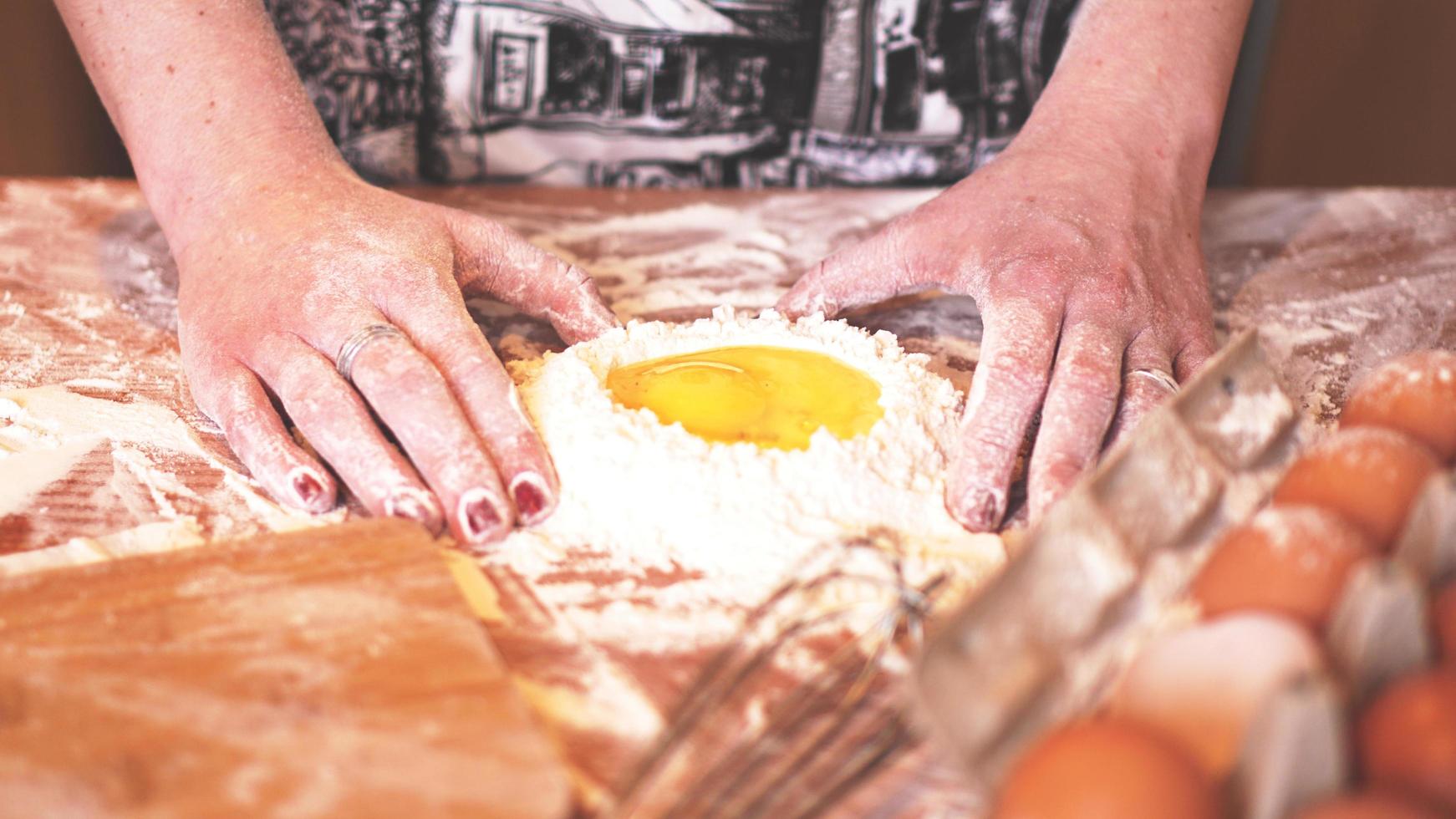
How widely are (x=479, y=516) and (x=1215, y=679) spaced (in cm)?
65

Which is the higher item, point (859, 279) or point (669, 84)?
point (669, 84)

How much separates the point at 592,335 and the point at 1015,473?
0.54 m

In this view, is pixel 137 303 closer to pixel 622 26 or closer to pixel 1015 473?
pixel 622 26

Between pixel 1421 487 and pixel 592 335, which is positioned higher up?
pixel 1421 487

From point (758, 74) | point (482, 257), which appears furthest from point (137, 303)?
point (758, 74)

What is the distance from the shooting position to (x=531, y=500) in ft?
3.36

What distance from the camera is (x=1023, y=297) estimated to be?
124 centimetres

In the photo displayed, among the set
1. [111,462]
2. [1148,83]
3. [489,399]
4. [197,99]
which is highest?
[1148,83]

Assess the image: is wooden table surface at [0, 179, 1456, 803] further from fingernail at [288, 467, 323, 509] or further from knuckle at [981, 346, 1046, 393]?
knuckle at [981, 346, 1046, 393]

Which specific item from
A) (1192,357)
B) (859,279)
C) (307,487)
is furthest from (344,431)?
(1192,357)

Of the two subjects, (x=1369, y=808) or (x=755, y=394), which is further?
(x=755, y=394)

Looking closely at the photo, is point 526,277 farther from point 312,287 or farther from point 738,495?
point 738,495

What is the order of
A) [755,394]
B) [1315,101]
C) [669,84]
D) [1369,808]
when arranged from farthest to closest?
[1315,101] → [669,84] → [755,394] → [1369,808]

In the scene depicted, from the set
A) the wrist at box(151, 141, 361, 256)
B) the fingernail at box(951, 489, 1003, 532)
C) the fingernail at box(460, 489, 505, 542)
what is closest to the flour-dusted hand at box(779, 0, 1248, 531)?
the fingernail at box(951, 489, 1003, 532)
